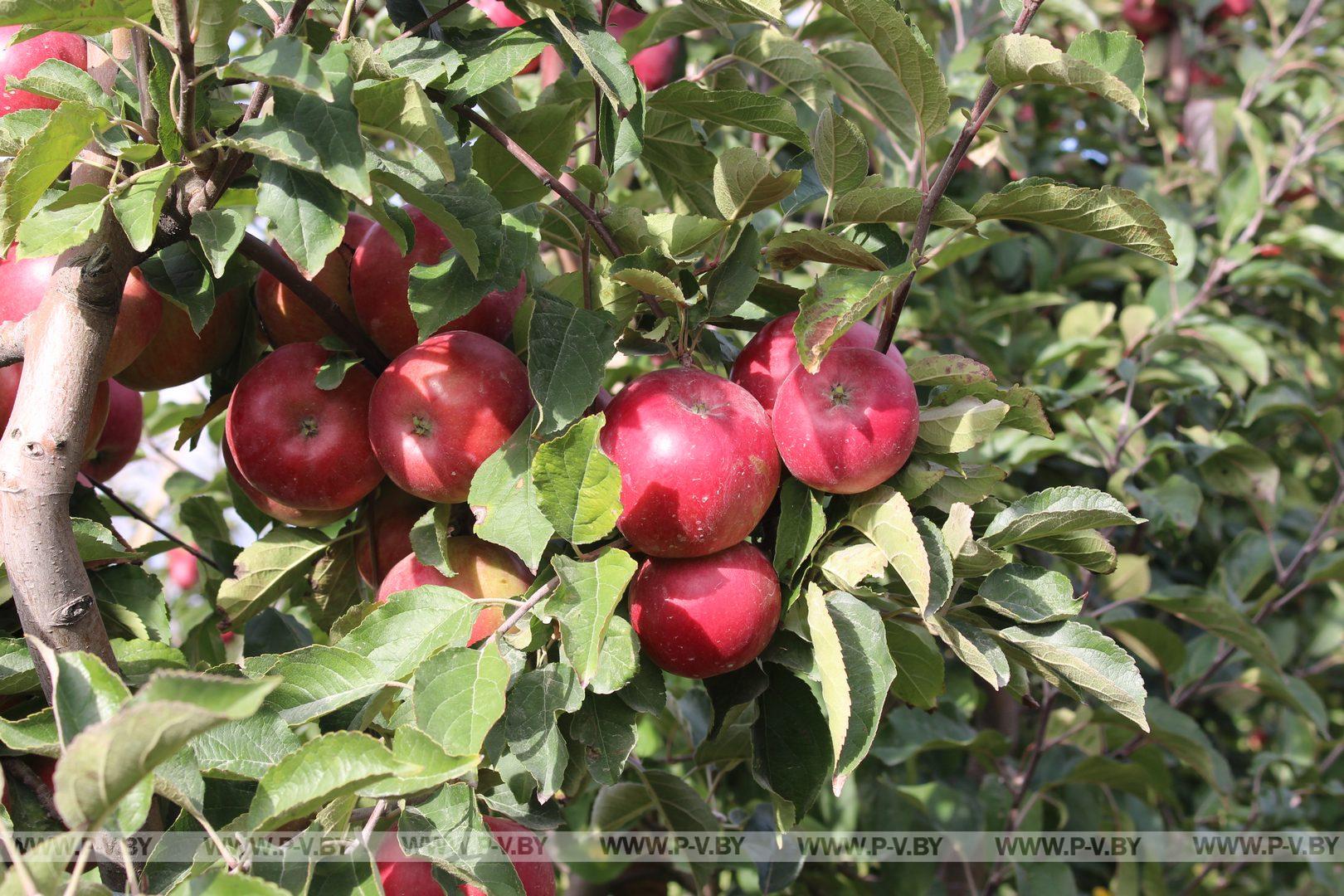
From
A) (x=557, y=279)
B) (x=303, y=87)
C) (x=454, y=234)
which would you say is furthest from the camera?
(x=557, y=279)

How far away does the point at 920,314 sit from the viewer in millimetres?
2080

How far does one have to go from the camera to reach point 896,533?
812 millimetres

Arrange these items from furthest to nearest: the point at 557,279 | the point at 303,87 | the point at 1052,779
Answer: the point at 1052,779 < the point at 557,279 < the point at 303,87

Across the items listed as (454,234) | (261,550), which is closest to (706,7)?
(454,234)

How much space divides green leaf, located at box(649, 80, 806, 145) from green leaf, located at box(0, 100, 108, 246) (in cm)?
49

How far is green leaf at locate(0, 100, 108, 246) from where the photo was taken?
0.71 meters

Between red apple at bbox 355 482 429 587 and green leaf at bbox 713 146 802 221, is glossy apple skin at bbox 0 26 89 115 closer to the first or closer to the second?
red apple at bbox 355 482 429 587

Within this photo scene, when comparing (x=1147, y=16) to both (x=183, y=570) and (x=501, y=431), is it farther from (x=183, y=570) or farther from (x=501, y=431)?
(x=183, y=570)

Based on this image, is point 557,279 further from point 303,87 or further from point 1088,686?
point 1088,686

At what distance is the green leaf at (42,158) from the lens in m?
0.71

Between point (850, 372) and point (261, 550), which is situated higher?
point (850, 372)

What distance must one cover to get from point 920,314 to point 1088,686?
1.32 meters

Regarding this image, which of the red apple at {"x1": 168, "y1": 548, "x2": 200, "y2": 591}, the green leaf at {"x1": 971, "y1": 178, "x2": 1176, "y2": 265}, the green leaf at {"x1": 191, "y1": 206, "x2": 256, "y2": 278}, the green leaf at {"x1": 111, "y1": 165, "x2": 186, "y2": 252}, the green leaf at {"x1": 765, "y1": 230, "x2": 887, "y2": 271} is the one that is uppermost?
the green leaf at {"x1": 111, "y1": 165, "x2": 186, "y2": 252}

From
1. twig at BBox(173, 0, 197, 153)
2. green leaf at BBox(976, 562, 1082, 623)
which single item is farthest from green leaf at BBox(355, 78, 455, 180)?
green leaf at BBox(976, 562, 1082, 623)
